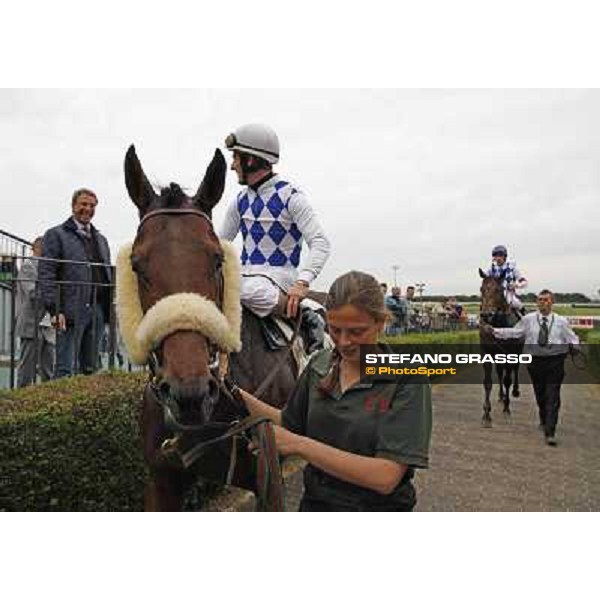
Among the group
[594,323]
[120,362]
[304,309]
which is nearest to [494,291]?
[594,323]

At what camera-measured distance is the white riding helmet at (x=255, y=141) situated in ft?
10.6

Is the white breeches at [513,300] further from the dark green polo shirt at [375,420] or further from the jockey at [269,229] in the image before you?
the dark green polo shirt at [375,420]

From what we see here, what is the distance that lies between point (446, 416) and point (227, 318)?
8.36m

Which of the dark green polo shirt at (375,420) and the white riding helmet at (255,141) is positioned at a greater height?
the white riding helmet at (255,141)

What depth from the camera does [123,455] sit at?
402cm

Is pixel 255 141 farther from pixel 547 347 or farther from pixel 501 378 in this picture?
pixel 501 378

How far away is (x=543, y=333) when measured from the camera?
25.0 feet

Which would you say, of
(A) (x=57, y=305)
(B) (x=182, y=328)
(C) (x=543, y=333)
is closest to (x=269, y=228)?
A: (B) (x=182, y=328)

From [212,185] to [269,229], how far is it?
0.77 metres

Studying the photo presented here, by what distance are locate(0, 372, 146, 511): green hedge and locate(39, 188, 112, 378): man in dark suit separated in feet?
3.03

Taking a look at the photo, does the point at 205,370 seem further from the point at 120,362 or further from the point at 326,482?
the point at 120,362

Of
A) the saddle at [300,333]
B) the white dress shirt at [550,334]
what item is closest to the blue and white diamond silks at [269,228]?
the saddle at [300,333]

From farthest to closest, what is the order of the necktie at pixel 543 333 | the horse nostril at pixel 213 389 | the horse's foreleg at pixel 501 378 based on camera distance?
the necktie at pixel 543 333, the horse's foreleg at pixel 501 378, the horse nostril at pixel 213 389

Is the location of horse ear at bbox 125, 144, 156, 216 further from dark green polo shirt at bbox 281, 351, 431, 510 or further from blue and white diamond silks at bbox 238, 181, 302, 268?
dark green polo shirt at bbox 281, 351, 431, 510
